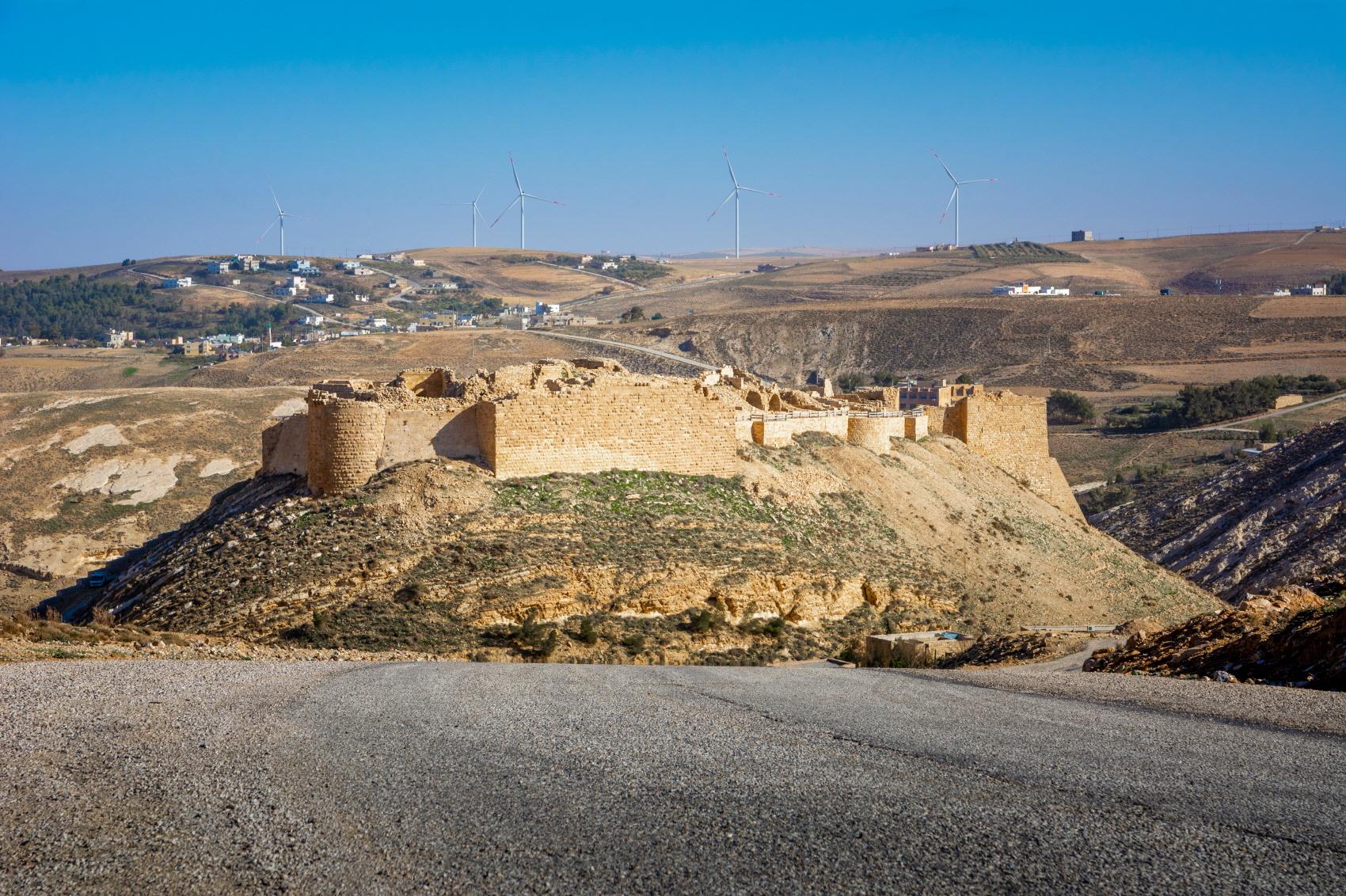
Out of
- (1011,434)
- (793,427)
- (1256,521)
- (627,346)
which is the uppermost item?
(627,346)

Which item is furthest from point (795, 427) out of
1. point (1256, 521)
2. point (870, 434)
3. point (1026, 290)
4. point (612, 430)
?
point (1026, 290)

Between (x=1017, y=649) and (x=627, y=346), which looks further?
(x=627, y=346)

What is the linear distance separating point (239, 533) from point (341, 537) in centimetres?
202

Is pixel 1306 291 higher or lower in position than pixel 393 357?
higher

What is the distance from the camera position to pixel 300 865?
21.9 feet

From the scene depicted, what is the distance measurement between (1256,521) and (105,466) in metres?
35.8

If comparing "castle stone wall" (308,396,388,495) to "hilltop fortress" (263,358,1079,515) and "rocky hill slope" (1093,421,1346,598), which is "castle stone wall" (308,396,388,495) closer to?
"hilltop fortress" (263,358,1079,515)

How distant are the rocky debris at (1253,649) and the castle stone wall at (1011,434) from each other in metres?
16.4

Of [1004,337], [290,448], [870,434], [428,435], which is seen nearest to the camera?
[428,435]

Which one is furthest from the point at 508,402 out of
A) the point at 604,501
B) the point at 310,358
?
the point at 310,358

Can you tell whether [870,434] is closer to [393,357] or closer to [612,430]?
[612,430]

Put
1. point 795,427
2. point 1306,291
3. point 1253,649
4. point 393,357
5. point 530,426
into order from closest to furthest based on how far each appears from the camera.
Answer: point 1253,649, point 530,426, point 795,427, point 393,357, point 1306,291

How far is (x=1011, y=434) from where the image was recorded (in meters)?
34.3

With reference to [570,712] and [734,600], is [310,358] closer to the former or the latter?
[734,600]
